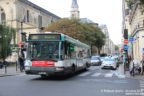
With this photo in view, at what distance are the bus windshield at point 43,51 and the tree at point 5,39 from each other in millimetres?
21814

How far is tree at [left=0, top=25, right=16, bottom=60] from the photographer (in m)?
34.0

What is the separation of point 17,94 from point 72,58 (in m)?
7.65

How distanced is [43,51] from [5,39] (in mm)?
23369

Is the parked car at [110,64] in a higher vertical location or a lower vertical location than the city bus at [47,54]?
lower

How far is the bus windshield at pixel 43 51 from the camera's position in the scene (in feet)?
43.7

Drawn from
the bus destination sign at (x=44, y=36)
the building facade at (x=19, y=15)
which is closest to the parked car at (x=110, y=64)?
the bus destination sign at (x=44, y=36)

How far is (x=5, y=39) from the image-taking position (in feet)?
114

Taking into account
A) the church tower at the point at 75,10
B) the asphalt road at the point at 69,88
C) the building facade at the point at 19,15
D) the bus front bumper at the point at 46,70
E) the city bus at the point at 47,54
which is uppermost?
the church tower at the point at 75,10

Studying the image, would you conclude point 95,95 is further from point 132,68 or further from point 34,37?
point 132,68

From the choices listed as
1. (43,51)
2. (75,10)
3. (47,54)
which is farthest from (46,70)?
(75,10)

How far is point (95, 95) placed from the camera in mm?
8648

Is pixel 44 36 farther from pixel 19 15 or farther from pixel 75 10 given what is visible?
pixel 75 10

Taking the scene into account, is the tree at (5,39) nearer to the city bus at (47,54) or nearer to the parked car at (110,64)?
the parked car at (110,64)

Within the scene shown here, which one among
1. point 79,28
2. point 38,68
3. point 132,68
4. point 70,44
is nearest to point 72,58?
point 70,44
